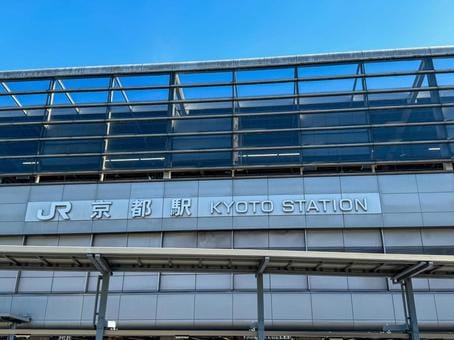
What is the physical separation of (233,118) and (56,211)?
7.95 meters

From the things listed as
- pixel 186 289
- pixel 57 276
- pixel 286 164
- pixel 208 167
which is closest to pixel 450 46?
pixel 286 164

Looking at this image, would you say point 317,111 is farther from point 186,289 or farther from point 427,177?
point 186,289

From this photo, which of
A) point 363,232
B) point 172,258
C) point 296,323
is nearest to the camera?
point 172,258

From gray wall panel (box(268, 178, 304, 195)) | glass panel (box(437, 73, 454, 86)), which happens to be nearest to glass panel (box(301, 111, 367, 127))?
gray wall panel (box(268, 178, 304, 195))

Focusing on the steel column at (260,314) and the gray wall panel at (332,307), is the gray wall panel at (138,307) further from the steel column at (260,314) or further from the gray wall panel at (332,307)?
the steel column at (260,314)

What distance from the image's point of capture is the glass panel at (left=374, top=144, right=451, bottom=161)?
1733 centimetres

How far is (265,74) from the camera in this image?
63.2ft

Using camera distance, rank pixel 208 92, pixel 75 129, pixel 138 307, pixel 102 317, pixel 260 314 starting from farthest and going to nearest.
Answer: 1. pixel 208 92
2. pixel 75 129
3. pixel 138 307
4. pixel 260 314
5. pixel 102 317

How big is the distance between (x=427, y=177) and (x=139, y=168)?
36.6 feet

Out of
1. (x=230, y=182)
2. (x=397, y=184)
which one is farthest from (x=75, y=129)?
(x=397, y=184)

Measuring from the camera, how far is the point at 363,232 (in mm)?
16672

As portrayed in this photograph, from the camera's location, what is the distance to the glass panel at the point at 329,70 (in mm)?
18938

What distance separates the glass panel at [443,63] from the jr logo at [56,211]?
52.2ft

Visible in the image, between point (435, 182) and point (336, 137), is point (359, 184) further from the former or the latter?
point (435, 182)
